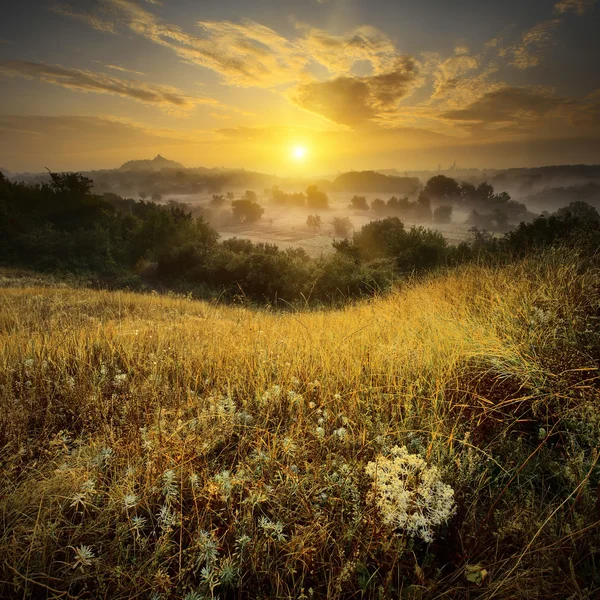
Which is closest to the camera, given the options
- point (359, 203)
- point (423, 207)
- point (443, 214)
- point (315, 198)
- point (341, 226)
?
point (443, 214)

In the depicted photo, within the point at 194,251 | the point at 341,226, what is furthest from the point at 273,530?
the point at 341,226

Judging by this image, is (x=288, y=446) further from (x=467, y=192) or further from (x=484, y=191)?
(x=484, y=191)

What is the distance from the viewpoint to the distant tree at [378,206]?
9631 cm

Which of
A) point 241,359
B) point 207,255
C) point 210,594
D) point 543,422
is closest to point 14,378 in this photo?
point 241,359

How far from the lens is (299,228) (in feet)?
306

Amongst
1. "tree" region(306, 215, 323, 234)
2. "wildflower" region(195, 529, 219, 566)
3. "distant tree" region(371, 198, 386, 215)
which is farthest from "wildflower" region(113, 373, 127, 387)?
"distant tree" region(371, 198, 386, 215)

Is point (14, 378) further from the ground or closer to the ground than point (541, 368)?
closer to the ground

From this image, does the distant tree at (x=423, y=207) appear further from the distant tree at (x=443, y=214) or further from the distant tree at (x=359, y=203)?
the distant tree at (x=359, y=203)

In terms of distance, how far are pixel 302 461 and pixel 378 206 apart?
333 ft

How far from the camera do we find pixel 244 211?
99.6 metres

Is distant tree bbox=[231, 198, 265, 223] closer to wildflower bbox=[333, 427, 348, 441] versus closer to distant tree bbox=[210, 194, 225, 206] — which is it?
distant tree bbox=[210, 194, 225, 206]

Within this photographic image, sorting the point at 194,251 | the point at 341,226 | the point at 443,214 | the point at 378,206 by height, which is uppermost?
the point at 378,206

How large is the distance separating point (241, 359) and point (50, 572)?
241 cm

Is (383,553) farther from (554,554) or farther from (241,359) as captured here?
(241,359)
